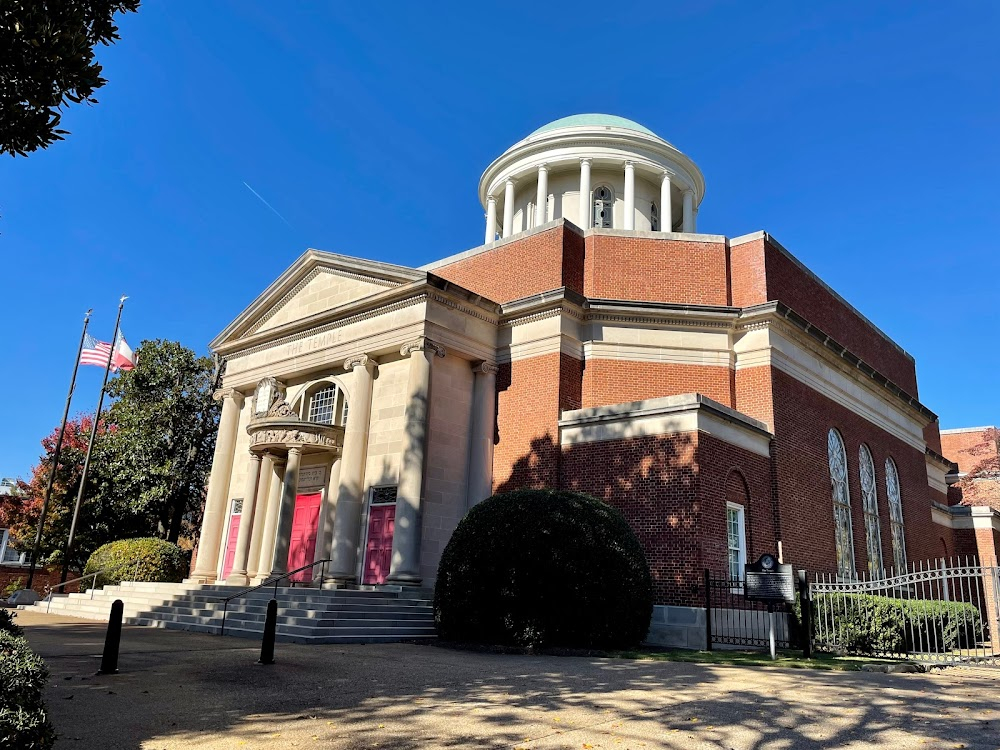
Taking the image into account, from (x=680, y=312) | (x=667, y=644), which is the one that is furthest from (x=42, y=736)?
(x=680, y=312)

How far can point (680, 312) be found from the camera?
22594 millimetres

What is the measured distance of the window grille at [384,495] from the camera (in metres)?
20.9

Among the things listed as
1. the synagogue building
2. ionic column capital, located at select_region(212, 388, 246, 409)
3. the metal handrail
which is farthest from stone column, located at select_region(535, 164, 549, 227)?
the metal handrail

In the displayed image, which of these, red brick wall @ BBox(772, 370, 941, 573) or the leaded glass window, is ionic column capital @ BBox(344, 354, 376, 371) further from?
red brick wall @ BBox(772, 370, 941, 573)

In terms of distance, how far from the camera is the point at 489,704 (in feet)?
26.8

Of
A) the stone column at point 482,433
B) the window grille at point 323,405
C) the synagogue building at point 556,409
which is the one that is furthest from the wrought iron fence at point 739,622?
the window grille at point 323,405

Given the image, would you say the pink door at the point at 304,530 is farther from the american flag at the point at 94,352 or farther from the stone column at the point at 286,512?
the american flag at the point at 94,352

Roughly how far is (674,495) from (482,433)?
20.1 feet

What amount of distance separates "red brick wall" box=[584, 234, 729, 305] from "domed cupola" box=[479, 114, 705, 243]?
783cm

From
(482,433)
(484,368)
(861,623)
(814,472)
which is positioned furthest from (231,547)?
(861,623)

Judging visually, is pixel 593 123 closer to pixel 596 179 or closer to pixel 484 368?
pixel 596 179

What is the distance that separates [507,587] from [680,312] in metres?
11.1

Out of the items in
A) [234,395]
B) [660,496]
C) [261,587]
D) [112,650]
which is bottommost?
[112,650]

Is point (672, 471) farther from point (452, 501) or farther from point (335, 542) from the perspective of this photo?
point (335, 542)
